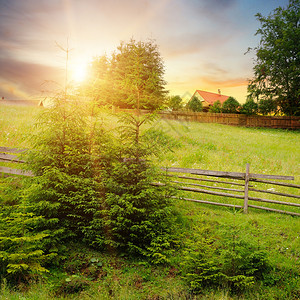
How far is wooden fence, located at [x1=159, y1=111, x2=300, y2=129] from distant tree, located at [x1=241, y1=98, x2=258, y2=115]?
2.20 ft

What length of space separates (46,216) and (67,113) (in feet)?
8.94

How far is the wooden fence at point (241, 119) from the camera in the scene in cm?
2526

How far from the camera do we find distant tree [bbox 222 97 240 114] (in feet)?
89.5

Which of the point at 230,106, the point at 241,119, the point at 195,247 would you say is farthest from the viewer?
the point at 230,106

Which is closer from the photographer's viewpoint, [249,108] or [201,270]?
[201,270]

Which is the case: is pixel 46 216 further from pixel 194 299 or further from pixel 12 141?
pixel 12 141

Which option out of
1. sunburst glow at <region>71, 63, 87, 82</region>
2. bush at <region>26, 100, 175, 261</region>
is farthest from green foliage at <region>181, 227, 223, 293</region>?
sunburst glow at <region>71, 63, 87, 82</region>

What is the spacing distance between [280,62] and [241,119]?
30.1 ft

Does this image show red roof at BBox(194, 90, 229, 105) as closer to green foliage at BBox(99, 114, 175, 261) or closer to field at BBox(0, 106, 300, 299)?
field at BBox(0, 106, 300, 299)

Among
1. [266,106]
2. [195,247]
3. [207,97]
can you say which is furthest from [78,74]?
[207,97]

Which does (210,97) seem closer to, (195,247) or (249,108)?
(249,108)

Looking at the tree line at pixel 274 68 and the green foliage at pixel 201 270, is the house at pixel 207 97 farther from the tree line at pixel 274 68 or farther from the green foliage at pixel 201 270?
the green foliage at pixel 201 270

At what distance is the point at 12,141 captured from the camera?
42.0ft

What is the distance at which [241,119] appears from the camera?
27172 millimetres
